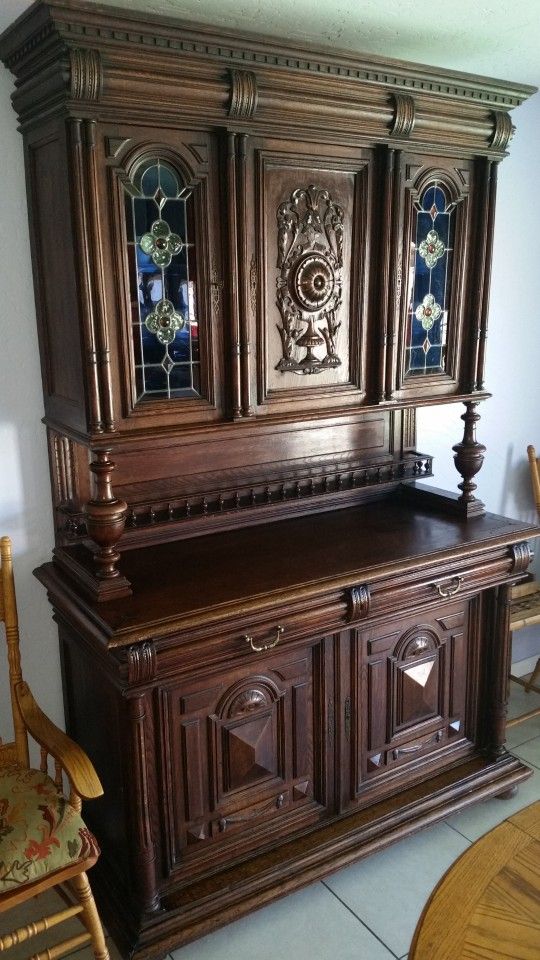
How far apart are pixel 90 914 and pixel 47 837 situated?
244 millimetres

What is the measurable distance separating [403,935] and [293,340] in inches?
62.5

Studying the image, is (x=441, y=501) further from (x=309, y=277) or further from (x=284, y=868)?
(x=284, y=868)

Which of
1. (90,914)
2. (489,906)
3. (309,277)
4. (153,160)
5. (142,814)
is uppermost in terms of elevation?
(153,160)

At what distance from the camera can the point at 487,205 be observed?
7.64ft

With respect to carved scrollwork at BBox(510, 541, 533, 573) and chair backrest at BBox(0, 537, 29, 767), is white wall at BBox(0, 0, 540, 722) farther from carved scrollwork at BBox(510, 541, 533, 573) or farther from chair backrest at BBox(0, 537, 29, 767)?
carved scrollwork at BBox(510, 541, 533, 573)

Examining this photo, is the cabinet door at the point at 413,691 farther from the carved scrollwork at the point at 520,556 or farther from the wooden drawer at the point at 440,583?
the carved scrollwork at the point at 520,556

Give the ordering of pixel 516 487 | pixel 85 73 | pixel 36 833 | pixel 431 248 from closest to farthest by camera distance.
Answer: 1. pixel 85 73
2. pixel 36 833
3. pixel 431 248
4. pixel 516 487

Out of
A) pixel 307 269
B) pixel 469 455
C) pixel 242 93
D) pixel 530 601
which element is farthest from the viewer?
pixel 530 601

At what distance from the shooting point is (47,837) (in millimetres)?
1709

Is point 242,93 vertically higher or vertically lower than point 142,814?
higher

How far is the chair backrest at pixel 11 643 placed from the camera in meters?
1.98

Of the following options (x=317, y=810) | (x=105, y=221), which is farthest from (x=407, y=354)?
(x=317, y=810)

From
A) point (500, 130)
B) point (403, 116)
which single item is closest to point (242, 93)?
point (403, 116)

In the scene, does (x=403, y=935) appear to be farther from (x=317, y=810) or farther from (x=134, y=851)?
(x=134, y=851)
